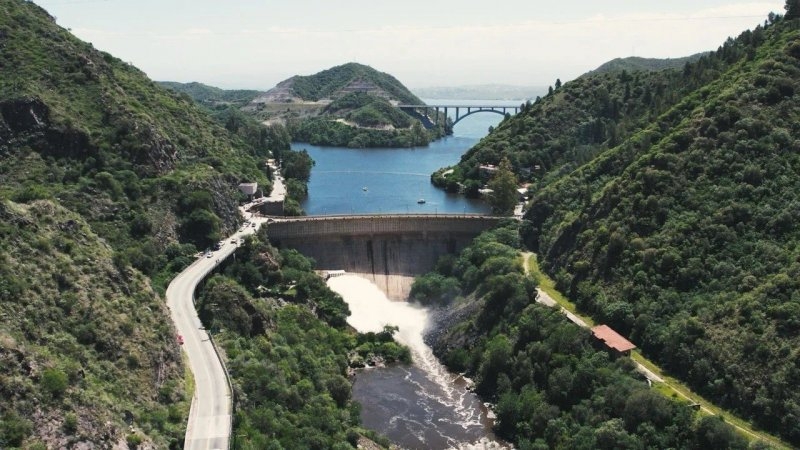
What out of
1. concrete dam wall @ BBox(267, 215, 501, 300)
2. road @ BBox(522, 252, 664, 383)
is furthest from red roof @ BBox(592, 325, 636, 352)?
concrete dam wall @ BBox(267, 215, 501, 300)

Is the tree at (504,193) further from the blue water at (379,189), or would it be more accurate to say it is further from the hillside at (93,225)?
the hillside at (93,225)

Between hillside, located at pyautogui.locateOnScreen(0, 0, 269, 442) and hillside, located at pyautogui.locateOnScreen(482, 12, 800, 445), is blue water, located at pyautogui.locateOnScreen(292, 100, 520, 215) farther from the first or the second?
hillside, located at pyautogui.locateOnScreen(482, 12, 800, 445)

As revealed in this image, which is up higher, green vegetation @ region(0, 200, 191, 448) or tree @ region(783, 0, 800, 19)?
tree @ region(783, 0, 800, 19)

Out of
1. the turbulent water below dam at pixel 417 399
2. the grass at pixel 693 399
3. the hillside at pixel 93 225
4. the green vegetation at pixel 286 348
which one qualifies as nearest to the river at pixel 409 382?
the turbulent water below dam at pixel 417 399

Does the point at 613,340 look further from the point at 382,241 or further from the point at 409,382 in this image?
the point at 382,241

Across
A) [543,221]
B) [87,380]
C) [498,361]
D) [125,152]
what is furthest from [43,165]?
[543,221]

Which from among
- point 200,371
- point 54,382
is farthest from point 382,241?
point 54,382
